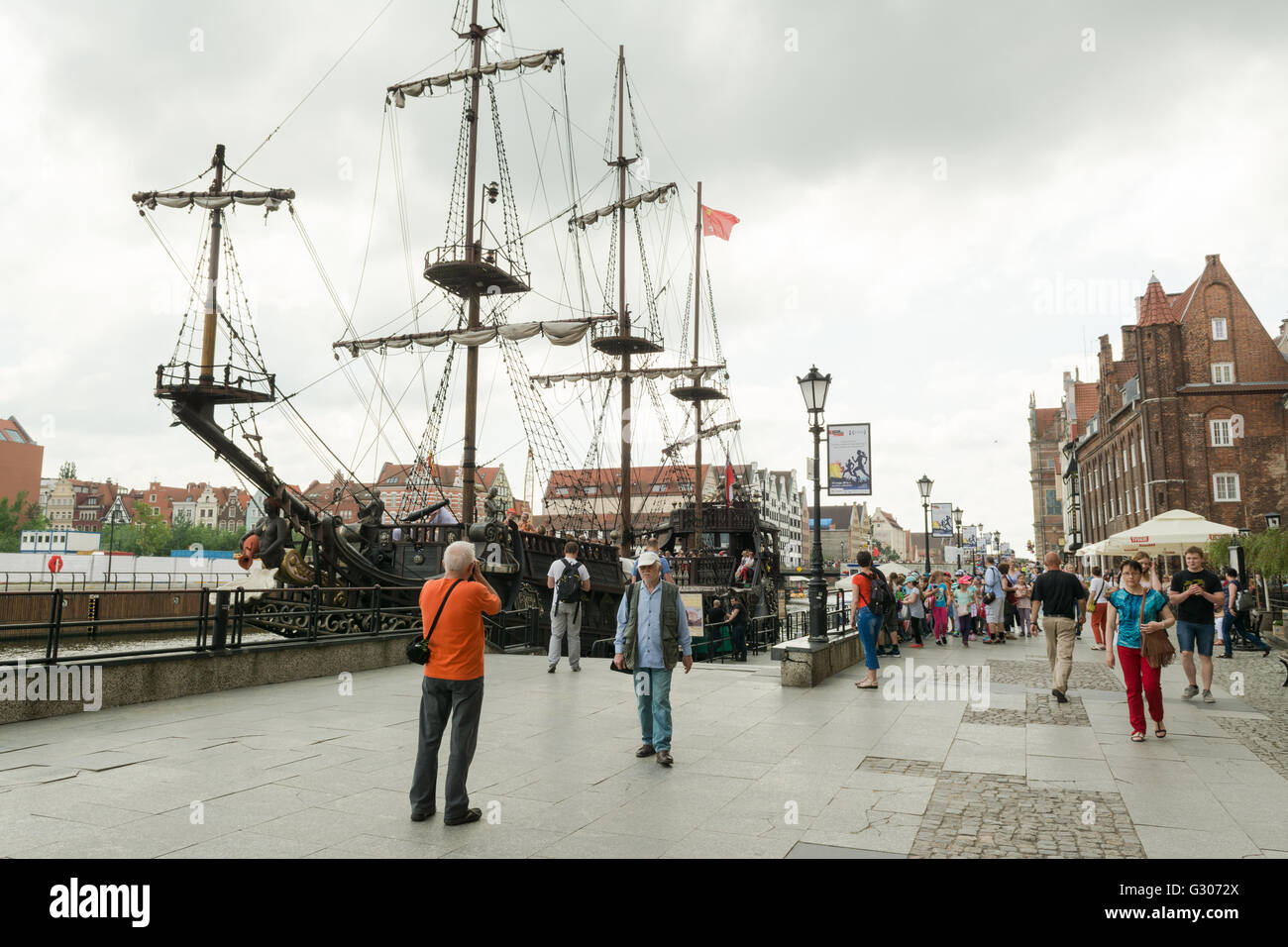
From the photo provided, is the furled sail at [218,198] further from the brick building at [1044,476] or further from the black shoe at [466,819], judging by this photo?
the brick building at [1044,476]

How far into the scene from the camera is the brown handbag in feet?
24.7

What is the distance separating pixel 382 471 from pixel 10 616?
225 ft

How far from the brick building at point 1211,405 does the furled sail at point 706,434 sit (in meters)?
Answer: 22.3

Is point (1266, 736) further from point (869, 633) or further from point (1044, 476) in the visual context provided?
point (1044, 476)

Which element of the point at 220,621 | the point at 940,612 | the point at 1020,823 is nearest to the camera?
the point at 1020,823

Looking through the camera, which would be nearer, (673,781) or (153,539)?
(673,781)

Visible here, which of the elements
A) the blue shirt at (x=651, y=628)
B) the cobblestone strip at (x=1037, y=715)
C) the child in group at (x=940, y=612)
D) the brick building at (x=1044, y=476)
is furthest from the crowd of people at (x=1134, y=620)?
the brick building at (x=1044, y=476)

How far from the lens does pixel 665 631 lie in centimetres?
684

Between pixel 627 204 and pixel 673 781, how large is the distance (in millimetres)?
38747

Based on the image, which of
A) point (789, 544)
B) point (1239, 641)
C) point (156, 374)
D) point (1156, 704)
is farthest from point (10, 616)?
point (789, 544)

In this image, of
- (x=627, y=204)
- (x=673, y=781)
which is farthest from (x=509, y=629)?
(x=627, y=204)

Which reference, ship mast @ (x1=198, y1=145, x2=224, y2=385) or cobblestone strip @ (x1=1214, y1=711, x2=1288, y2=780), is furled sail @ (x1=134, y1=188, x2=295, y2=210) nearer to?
ship mast @ (x1=198, y1=145, x2=224, y2=385)

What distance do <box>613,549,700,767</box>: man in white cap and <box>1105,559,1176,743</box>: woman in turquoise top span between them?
4.24 metres

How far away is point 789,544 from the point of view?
147 m
